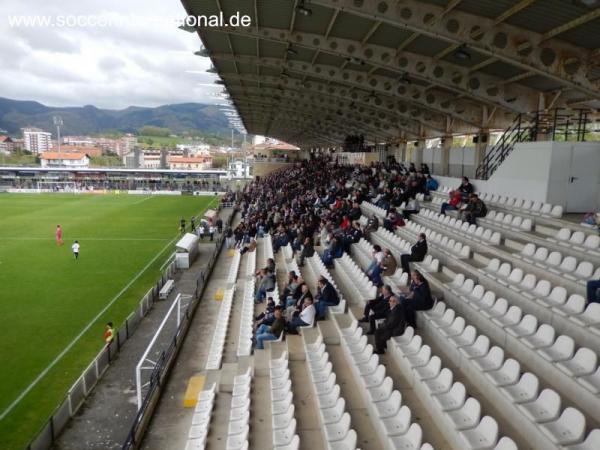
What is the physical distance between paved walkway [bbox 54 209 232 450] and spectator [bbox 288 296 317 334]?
3.31 m

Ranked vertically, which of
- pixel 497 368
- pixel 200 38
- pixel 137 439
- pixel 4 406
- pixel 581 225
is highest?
pixel 200 38

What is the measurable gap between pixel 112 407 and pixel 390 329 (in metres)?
5.55

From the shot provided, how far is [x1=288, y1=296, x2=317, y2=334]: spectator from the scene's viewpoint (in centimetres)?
849

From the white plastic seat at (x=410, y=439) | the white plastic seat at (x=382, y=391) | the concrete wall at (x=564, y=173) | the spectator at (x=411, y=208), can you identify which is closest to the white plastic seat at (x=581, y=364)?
the white plastic seat at (x=410, y=439)

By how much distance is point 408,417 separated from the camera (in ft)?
16.0

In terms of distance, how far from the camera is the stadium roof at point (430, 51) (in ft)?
32.0

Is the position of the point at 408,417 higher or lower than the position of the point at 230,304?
higher

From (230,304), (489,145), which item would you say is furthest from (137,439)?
(489,145)


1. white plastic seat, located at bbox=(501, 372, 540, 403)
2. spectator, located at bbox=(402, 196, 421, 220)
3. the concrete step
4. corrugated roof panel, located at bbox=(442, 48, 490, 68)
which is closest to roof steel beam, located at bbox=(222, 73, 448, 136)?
corrugated roof panel, located at bbox=(442, 48, 490, 68)

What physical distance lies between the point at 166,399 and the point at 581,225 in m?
8.23

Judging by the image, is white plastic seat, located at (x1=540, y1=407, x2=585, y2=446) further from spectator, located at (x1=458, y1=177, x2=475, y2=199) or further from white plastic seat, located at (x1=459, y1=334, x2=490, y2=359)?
spectator, located at (x1=458, y1=177, x2=475, y2=199)

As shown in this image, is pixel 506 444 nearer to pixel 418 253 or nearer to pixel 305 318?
pixel 305 318

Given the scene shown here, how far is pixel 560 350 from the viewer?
204 inches

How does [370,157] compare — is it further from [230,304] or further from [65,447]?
[65,447]
